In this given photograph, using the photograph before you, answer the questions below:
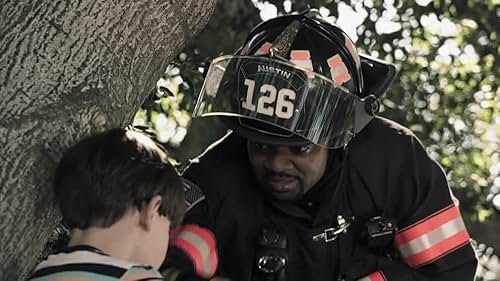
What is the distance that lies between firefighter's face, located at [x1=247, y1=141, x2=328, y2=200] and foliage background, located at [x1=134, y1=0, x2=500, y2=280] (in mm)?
1599

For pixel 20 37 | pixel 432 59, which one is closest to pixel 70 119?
Answer: pixel 20 37

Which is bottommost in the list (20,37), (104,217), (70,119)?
(104,217)

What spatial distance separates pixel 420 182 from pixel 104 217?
128 cm

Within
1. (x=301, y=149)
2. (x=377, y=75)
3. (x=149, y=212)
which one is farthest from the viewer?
(x=377, y=75)

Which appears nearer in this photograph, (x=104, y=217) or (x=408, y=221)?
(x=104, y=217)

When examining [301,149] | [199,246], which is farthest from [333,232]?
[199,246]

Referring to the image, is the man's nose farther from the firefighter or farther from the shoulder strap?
the shoulder strap

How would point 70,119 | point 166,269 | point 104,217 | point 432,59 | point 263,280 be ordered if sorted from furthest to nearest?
point 432,59
point 263,280
point 166,269
point 70,119
point 104,217

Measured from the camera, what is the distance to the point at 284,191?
4.08 metres

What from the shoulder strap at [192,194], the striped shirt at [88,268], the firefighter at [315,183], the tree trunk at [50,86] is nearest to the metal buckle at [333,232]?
the firefighter at [315,183]

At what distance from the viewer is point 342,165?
13.7 ft

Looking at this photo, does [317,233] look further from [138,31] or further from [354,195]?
[138,31]

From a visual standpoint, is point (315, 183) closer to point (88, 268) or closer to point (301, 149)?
point (301, 149)

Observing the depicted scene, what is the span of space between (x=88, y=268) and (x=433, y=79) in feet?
12.2
